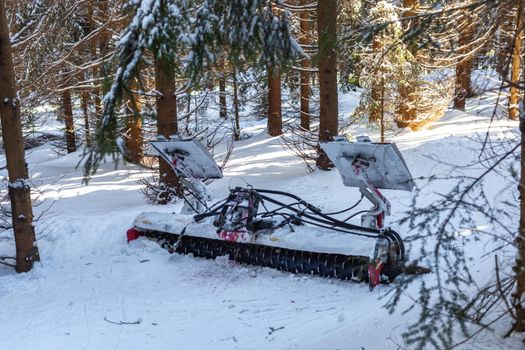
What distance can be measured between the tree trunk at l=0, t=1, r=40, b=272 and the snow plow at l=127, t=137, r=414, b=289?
4.63ft

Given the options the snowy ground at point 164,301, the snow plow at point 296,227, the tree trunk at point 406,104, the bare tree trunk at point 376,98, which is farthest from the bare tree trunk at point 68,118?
the snow plow at point 296,227

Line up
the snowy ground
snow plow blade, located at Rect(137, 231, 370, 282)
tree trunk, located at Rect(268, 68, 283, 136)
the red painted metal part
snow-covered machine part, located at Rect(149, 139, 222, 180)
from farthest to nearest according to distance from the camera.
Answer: tree trunk, located at Rect(268, 68, 283, 136), the red painted metal part, snow-covered machine part, located at Rect(149, 139, 222, 180), snow plow blade, located at Rect(137, 231, 370, 282), the snowy ground

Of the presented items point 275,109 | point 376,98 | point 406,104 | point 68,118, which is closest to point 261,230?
point 376,98

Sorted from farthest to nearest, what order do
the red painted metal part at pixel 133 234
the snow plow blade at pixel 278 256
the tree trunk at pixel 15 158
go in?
1. the red painted metal part at pixel 133 234
2. the tree trunk at pixel 15 158
3. the snow plow blade at pixel 278 256

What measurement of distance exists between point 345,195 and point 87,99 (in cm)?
1164

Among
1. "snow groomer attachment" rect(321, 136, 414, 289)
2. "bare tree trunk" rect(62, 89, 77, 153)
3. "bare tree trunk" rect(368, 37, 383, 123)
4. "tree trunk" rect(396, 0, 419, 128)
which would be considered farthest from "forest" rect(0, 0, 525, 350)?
"bare tree trunk" rect(62, 89, 77, 153)

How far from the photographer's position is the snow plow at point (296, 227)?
17.4 ft

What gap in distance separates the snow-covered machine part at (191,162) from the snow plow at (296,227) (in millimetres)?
13

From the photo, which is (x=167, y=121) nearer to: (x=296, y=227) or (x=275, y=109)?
(x=296, y=227)

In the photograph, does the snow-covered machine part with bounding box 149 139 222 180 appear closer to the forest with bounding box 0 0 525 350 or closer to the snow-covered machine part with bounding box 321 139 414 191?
the forest with bounding box 0 0 525 350

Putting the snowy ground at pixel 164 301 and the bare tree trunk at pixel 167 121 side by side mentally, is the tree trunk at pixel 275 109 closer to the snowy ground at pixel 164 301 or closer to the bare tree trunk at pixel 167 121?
the bare tree trunk at pixel 167 121

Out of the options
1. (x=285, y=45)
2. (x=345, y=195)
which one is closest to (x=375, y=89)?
(x=345, y=195)

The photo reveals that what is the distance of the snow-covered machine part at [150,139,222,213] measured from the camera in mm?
6812

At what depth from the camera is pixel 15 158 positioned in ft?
21.9
